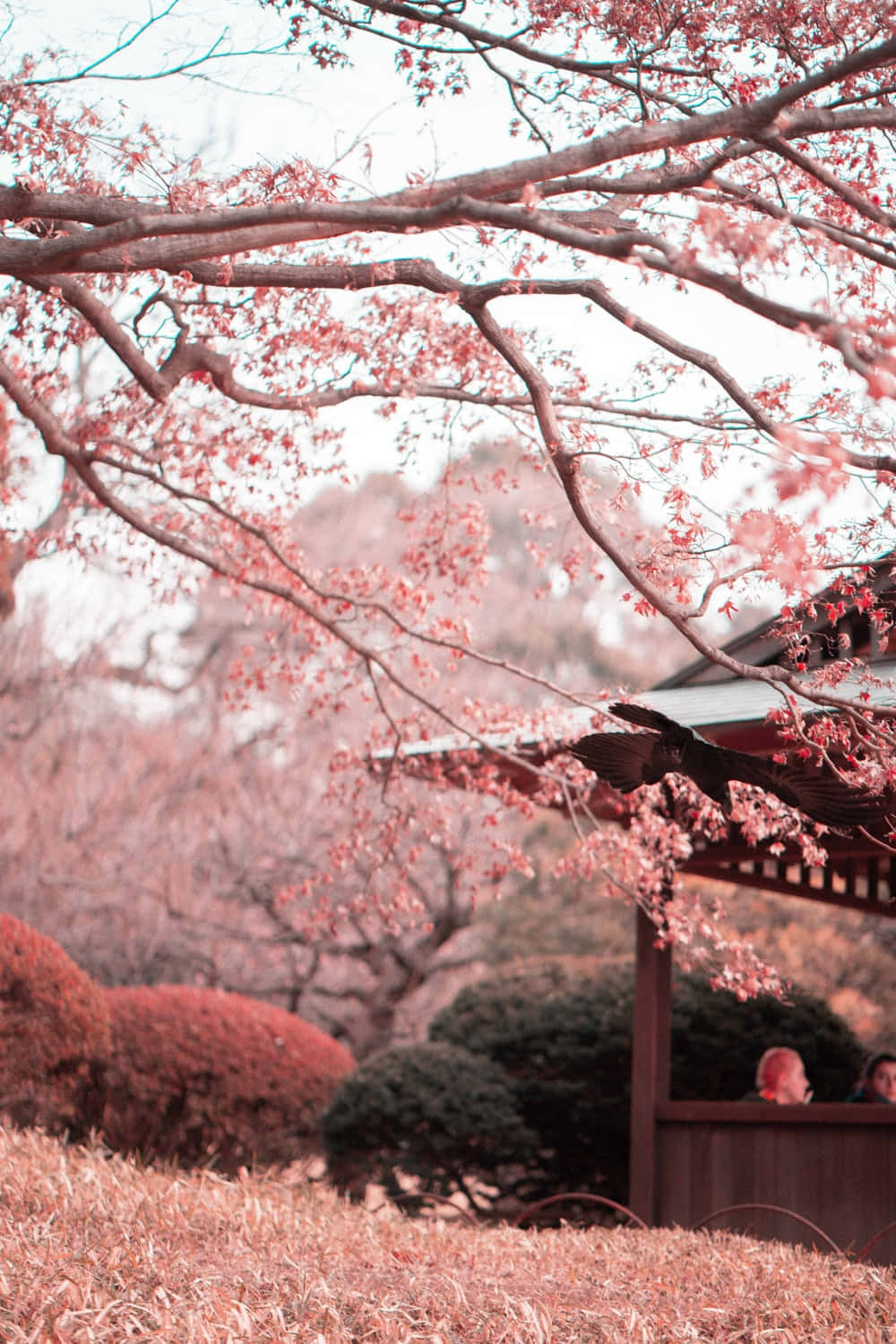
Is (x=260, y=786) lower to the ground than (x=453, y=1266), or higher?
higher

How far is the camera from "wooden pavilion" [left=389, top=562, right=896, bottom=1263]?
6.48 m

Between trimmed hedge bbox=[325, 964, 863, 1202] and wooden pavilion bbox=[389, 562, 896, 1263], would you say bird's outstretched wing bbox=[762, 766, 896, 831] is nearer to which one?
wooden pavilion bbox=[389, 562, 896, 1263]

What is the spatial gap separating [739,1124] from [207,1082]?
471 centimetres

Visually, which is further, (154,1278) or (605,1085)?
(605,1085)

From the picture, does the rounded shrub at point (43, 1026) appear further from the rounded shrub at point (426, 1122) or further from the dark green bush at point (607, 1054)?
the dark green bush at point (607, 1054)

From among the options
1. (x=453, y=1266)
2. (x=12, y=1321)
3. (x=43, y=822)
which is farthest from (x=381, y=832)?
(x=43, y=822)

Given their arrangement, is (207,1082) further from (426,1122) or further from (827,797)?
(827,797)

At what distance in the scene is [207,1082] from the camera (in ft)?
33.5

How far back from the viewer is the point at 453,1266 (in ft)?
14.7

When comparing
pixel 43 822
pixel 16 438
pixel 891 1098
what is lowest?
pixel 891 1098

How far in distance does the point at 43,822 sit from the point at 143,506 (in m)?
5.31

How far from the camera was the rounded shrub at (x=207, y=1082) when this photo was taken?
10.1 metres

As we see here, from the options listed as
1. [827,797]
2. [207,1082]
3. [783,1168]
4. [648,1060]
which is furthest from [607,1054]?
[827,797]

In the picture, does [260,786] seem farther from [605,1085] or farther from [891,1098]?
[891,1098]
